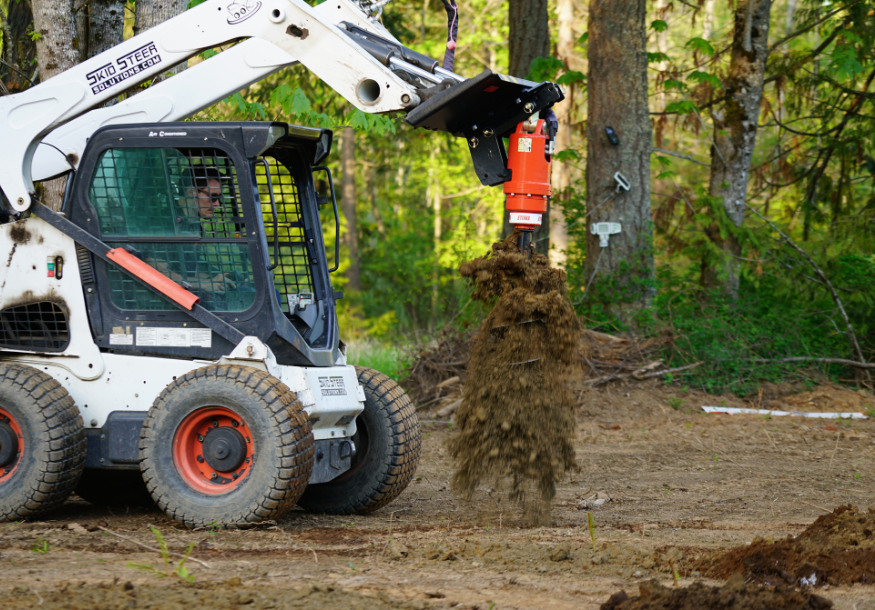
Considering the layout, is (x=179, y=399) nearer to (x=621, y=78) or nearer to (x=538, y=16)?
(x=621, y=78)

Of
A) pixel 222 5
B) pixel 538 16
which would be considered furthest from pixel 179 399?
pixel 538 16

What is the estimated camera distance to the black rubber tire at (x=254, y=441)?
4.95 metres

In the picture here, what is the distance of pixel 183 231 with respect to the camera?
5.47m

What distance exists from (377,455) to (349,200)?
18038 millimetres

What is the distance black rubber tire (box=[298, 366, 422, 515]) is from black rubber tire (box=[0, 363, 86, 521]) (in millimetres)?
1669

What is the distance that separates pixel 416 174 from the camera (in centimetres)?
2953

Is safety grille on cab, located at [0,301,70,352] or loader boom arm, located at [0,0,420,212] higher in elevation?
loader boom arm, located at [0,0,420,212]


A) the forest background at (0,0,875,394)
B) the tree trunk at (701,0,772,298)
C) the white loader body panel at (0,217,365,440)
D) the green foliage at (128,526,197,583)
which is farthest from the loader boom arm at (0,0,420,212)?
the tree trunk at (701,0,772,298)

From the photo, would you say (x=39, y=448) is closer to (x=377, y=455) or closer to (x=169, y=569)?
(x=169, y=569)

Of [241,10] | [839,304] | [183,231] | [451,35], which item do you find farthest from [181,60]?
[839,304]

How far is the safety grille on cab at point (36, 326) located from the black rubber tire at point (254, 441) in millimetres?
986

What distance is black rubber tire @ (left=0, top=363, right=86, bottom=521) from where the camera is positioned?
5.20 metres

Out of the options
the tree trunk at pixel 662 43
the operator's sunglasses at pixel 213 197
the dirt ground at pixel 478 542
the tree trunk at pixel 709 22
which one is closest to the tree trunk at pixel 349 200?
the tree trunk at pixel 662 43

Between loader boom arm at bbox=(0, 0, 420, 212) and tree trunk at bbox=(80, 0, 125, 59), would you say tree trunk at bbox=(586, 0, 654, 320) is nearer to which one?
tree trunk at bbox=(80, 0, 125, 59)
